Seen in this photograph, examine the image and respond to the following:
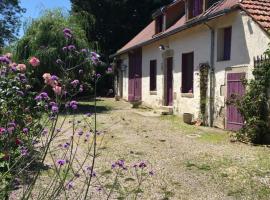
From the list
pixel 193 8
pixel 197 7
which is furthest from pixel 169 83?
pixel 197 7

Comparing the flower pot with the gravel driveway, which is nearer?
the gravel driveway

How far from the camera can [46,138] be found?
429 cm

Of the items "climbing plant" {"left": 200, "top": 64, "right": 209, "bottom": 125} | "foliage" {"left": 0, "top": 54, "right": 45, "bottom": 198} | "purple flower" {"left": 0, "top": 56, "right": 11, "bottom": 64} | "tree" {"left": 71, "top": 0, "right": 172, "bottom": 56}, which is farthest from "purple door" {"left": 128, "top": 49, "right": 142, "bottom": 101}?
"purple flower" {"left": 0, "top": 56, "right": 11, "bottom": 64}

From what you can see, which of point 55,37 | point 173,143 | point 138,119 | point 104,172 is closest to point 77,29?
point 55,37

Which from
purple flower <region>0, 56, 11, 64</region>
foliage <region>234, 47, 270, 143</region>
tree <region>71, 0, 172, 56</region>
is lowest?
foliage <region>234, 47, 270, 143</region>

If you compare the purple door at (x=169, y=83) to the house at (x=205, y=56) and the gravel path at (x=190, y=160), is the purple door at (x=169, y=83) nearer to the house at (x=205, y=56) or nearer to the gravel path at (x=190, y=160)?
the house at (x=205, y=56)

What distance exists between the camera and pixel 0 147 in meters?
3.69

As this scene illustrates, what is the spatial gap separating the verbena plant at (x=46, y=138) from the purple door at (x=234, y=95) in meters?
4.76

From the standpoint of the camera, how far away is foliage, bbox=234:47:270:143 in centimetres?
1118

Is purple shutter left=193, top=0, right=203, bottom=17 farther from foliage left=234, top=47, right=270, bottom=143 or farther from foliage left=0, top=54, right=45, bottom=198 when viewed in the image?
foliage left=0, top=54, right=45, bottom=198

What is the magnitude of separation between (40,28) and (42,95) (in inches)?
627

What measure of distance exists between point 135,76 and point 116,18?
35.3 ft

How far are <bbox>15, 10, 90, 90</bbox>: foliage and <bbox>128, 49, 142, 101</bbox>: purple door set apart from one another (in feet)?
15.9

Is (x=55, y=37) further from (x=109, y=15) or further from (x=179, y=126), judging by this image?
(x=109, y=15)
